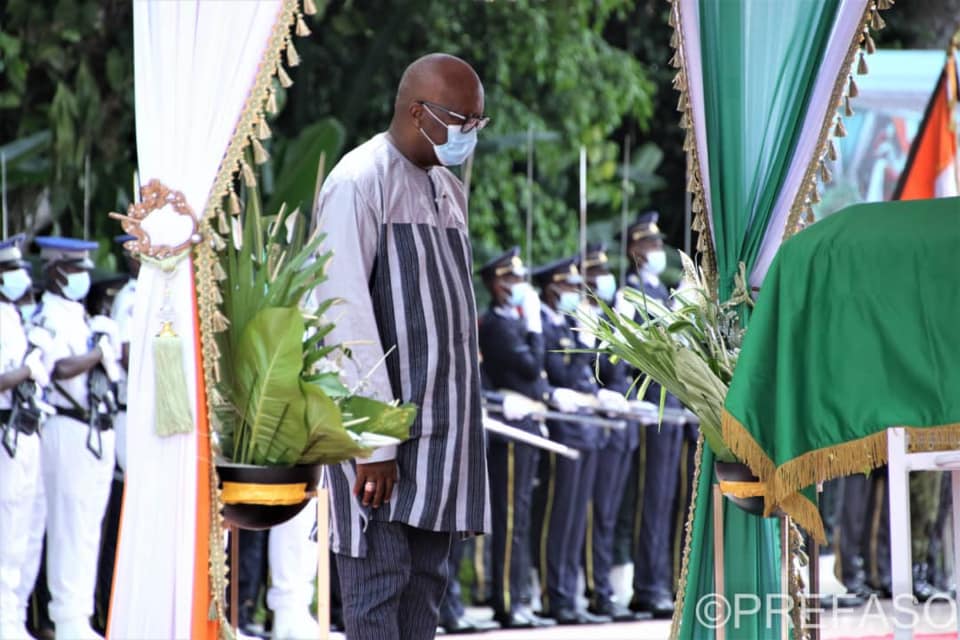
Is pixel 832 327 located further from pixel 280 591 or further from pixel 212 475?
pixel 280 591

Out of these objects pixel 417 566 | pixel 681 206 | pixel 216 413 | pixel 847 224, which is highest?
pixel 681 206

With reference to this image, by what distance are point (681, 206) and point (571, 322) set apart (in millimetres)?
5627

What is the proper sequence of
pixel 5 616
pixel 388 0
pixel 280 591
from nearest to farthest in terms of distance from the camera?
pixel 5 616, pixel 280 591, pixel 388 0

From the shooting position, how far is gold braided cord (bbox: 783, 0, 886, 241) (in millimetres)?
5359

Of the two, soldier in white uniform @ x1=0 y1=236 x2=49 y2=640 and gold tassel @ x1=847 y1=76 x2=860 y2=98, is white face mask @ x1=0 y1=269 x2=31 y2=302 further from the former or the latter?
gold tassel @ x1=847 y1=76 x2=860 y2=98

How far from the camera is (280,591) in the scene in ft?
26.4

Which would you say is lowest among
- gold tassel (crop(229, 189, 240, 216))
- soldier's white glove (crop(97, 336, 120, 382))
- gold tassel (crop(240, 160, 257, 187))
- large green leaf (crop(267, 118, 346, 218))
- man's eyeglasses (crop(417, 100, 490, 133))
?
soldier's white glove (crop(97, 336, 120, 382))

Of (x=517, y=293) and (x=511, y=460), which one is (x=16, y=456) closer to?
(x=511, y=460)

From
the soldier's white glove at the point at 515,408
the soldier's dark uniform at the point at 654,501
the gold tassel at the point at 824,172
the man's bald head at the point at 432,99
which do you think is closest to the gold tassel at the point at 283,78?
the man's bald head at the point at 432,99

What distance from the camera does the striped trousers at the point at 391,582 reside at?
4.33 metres

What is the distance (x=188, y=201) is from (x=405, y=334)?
693 mm

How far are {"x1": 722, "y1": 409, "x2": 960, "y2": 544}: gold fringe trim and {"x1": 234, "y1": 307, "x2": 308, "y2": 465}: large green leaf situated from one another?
1124mm

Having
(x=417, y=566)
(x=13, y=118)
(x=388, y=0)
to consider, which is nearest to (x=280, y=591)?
(x=417, y=566)

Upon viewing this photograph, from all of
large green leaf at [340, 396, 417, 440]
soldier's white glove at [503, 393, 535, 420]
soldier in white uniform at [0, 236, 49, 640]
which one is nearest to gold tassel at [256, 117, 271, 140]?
large green leaf at [340, 396, 417, 440]
